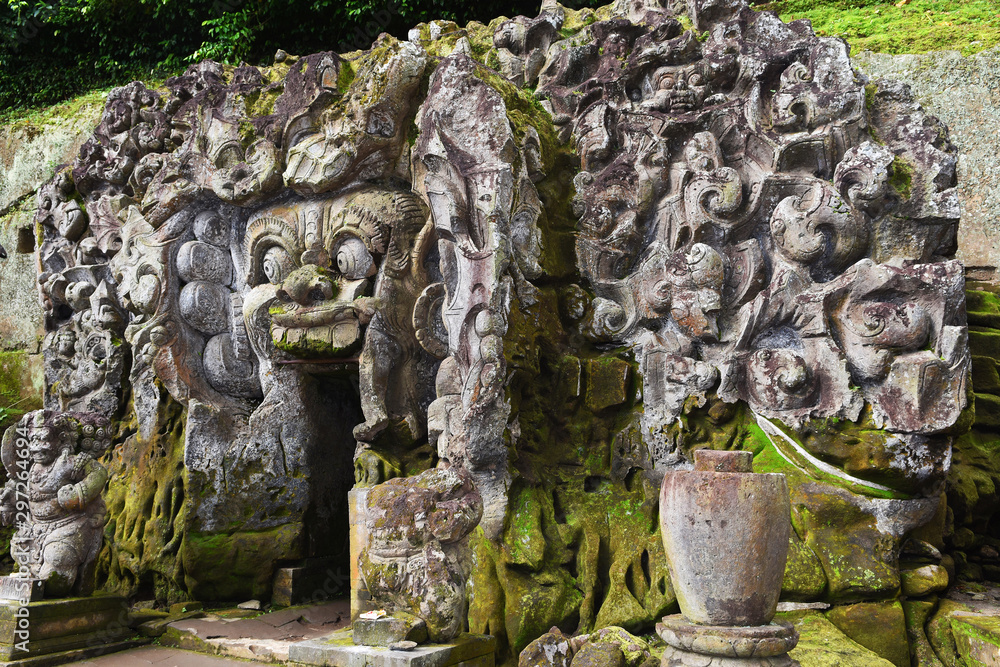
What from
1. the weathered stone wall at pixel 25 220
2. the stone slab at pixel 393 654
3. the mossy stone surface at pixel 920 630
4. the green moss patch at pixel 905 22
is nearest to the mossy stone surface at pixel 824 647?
the mossy stone surface at pixel 920 630

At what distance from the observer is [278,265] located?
20.4ft

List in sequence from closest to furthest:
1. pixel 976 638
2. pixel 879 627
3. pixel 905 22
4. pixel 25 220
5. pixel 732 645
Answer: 1. pixel 732 645
2. pixel 976 638
3. pixel 879 627
4. pixel 905 22
5. pixel 25 220

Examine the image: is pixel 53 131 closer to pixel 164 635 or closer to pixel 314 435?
pixel 314 435

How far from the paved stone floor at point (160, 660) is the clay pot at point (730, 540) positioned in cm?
297

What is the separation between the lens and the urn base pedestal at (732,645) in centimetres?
312

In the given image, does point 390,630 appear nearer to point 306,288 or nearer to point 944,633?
point 306,288

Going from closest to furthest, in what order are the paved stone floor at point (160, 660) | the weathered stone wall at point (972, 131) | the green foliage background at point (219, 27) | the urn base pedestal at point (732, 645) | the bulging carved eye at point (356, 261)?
the urn base pedestal at point (732, 645), the paved stone floor at point (160, 660), the bulging carved eye at point (356, 261), the weathered stone wall at point (972, 131), the green foliage background at point (219, 27)

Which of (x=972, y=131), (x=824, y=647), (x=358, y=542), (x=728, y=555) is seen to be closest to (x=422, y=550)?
(x=358, y=542)

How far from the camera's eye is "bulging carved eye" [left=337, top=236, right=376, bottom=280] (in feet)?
19.1

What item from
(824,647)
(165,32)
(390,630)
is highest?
(165,32)

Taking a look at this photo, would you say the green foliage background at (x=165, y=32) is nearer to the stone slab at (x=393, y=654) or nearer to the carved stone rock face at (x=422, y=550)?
the carved stone rock face at (x=422, y=550)

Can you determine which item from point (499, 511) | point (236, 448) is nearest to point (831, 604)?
point (499, 511)

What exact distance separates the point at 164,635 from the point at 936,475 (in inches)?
203

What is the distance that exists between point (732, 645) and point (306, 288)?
12.4 ft
